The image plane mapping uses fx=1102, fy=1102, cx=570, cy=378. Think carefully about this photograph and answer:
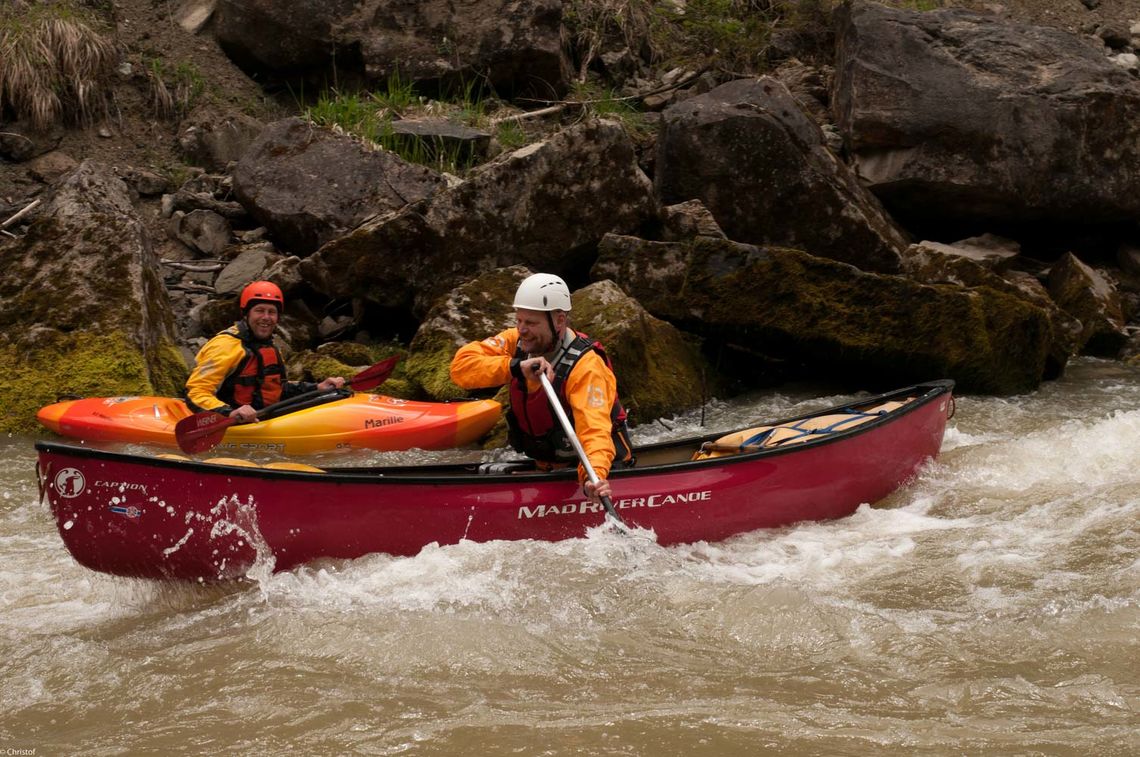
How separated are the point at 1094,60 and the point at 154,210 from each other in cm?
1006

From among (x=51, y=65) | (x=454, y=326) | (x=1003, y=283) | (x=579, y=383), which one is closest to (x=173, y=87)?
(x=51, y=65)

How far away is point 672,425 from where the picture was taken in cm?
820

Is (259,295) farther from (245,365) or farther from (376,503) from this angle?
(376,503)

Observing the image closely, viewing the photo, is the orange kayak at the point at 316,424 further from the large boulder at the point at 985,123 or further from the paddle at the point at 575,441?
the large boulder at the point at 985,123

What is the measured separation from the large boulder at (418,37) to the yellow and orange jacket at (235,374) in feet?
22.4

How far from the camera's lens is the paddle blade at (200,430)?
612cm

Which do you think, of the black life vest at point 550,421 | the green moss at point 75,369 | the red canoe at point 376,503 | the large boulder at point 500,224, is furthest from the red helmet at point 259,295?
the black life vest at point 550,421

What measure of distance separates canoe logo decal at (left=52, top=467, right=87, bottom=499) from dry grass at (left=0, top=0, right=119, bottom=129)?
30.4 feet

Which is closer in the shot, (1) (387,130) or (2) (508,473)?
(2) (508,473)

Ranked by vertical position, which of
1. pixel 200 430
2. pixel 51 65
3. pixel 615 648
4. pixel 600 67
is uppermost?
pixel 51 65

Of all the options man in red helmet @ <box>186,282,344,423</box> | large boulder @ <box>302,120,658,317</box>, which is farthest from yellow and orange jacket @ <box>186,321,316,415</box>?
large boulder @ <box>302,120,658,317</box>

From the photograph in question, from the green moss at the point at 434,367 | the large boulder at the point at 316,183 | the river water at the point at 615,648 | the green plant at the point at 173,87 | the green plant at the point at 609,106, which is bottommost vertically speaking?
the river water at the point at 615,648

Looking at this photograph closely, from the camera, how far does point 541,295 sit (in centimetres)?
505

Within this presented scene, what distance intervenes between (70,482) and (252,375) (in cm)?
318
